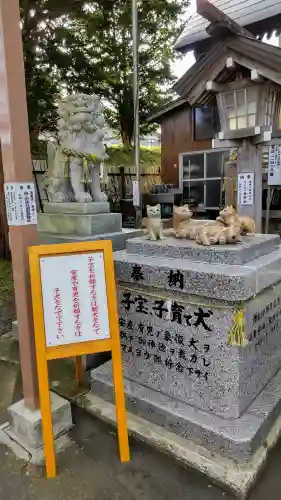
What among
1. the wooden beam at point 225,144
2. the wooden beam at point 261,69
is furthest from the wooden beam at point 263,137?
the wooden beam at point 261,69

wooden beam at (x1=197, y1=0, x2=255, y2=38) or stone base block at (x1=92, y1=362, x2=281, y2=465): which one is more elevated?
wooden beam at (x1=197, y1=0, x2=255, y2=38)

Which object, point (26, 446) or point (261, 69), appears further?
point (261, 69)

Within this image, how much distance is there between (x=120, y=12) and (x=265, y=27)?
397 centimetres

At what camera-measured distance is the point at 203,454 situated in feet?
6.89

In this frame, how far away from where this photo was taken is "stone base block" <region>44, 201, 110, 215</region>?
308 centimetres

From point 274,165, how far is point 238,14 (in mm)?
3348

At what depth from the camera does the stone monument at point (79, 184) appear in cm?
305

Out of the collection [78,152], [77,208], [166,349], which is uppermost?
[78,152]

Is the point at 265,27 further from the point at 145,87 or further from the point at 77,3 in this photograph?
the point at 145,87

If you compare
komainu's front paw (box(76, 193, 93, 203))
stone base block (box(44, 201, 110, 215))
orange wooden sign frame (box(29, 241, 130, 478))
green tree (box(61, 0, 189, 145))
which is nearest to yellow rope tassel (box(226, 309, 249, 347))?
orange wooden sign frame (box(29, 241, 130, 478))

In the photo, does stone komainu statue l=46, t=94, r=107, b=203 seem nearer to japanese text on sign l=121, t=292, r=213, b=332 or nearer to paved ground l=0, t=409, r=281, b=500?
japanese text on sign l=121, t=292, r=213, b=332

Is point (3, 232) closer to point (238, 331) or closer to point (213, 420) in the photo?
point (213, 420)

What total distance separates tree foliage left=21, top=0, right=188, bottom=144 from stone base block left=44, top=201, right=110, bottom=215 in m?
5.89

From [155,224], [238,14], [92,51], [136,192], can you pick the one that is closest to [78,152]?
[155,224]
